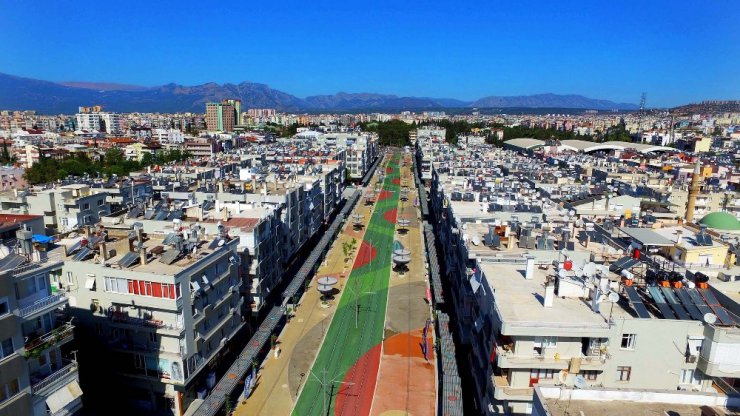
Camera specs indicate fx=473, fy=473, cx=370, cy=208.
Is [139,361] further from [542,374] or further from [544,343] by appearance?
[544,343]

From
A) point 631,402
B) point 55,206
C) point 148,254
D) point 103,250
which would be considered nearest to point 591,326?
point 631,402

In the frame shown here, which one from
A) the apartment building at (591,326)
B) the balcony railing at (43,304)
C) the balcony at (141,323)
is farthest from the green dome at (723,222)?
the balcony railing at (43,304)

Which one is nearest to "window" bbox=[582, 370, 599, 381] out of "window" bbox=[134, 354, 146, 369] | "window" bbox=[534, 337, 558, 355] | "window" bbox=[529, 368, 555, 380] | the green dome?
"window" bbox=[529, 368, 555, 380]

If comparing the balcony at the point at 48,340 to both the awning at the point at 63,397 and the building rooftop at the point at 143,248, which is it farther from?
the building rooftop at the point at 143,248

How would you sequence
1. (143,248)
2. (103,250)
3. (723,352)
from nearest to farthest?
(723,352) < (143,248) < (103,250)

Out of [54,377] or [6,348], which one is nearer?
[6,348]

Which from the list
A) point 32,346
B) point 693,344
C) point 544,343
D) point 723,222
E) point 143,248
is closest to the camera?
point 32,346

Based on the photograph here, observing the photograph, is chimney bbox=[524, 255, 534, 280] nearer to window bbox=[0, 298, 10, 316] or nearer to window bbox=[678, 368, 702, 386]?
window bbox=[678, 368, 702, 386]
